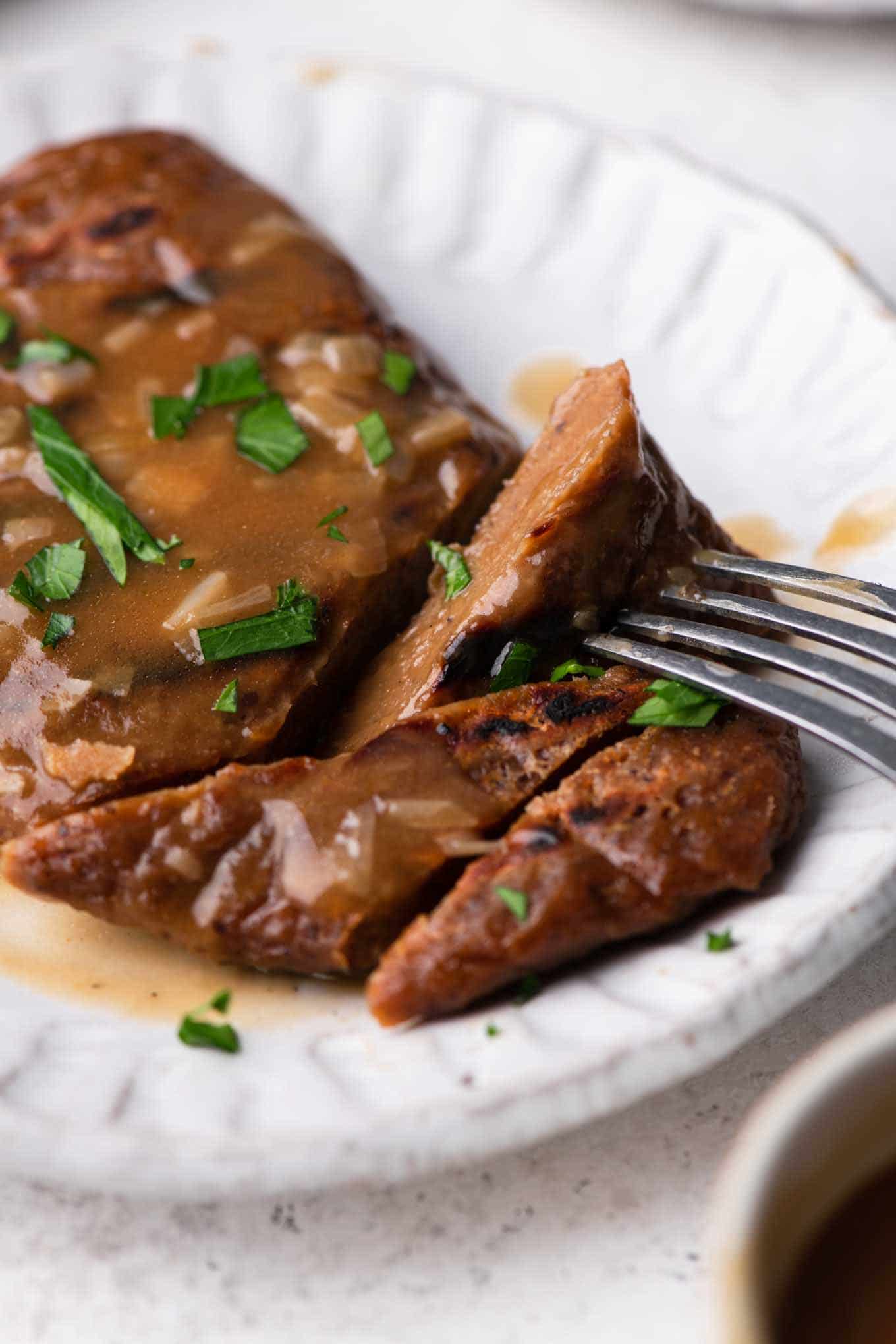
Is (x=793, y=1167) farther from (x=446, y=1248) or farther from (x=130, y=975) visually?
(x=130, y=975)

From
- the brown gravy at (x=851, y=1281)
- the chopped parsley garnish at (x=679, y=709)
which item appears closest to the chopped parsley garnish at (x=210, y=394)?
the chopped parsley garnish at (x=679, y=709)

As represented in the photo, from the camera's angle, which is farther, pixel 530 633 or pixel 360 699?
pixel 360 699

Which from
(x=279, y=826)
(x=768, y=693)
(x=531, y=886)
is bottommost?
(x=279, y=826)

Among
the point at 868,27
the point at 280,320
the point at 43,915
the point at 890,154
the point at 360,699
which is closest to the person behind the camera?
the point at 43,915

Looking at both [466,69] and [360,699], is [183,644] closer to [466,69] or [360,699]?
[360,699]

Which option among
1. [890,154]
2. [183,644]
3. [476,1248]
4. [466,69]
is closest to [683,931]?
[476,1248]

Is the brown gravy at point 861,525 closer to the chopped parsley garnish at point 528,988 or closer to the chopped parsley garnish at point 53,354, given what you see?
the chopped parsley garnish at point 528,988

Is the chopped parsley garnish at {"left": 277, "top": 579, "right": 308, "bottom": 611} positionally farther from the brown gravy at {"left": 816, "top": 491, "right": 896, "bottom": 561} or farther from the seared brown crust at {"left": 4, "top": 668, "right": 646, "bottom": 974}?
the brown gravy at {"left": 816, "top": 491, "right": 896, "bottom": 561}
